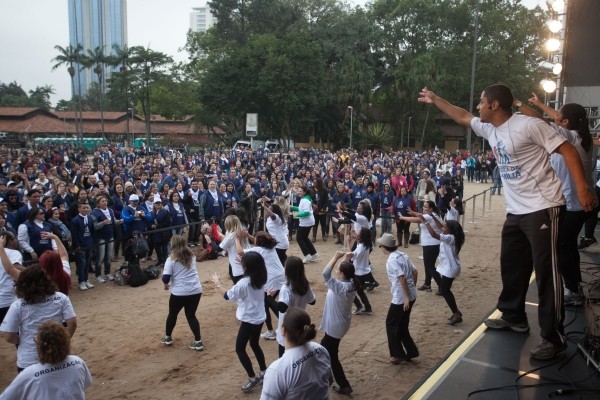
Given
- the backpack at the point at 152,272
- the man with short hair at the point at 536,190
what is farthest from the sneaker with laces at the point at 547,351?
the backpack at the point at 152,272

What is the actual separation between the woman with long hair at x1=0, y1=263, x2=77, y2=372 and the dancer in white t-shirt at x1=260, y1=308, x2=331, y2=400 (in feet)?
7.38

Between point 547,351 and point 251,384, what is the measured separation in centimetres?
339

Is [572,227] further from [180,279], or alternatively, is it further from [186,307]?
[186,307]

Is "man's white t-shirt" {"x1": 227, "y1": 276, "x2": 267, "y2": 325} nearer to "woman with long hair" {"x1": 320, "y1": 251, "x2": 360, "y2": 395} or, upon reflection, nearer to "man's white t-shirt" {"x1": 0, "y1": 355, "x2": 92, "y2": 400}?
"woman with long hair" {"x1": 320, "y1": 251, "x2": 360, "y2": 395}

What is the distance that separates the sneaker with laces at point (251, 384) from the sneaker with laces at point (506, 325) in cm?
287

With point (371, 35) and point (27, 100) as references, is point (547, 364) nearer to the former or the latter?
point (371, 35)

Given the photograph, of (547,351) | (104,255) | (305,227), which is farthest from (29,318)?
(305,227)

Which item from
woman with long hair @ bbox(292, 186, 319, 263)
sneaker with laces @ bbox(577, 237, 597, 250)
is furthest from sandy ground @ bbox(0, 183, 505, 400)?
sneaker with laces @ bbox(577, 237, 597, 250)

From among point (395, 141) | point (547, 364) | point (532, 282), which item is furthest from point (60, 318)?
point (395, 141)

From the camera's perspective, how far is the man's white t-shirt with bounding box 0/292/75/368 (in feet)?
13.8

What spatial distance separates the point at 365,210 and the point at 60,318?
23.7 ft

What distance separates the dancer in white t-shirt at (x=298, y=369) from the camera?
2949 mm

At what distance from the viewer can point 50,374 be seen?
310 cm

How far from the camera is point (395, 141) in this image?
2092 inches
